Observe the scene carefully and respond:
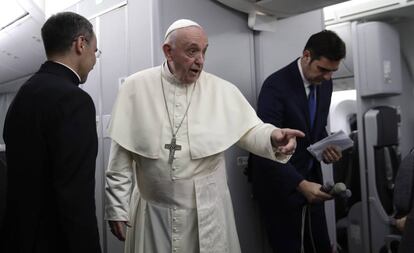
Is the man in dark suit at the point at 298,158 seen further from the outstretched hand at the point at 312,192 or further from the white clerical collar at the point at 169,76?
the white clerical collar at the point at 169,76

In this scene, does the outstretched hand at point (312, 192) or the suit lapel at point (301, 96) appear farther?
the suit lapel at point (301, 96)

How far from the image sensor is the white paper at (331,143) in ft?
8.02

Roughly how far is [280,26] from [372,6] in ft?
4.91

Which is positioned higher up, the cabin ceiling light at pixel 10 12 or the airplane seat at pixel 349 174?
the cabin ceiling light at pixel 10 12

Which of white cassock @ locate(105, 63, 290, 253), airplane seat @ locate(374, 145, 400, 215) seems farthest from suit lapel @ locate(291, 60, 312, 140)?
airplane seat @ locate(374, 145, 400, 215)

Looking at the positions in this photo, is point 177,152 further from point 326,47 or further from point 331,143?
point 326,47

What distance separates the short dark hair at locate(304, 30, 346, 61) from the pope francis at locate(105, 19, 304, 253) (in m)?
0.71

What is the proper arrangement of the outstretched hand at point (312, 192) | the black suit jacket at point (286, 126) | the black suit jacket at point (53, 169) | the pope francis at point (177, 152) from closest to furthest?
the black suit jacket at point (53, 169) → the pope francis at point (177, 152) → the outstretched hand at point (312, 192) → the black suit jacket at point (286, 126)

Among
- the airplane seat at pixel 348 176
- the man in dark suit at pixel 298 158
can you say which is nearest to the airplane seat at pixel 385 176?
the airplane seat at pixel 348 176

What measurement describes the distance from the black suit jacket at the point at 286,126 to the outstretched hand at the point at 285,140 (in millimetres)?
475

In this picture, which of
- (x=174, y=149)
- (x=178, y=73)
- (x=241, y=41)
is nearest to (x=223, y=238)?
(x=174, y=149)

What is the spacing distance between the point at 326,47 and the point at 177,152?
1.21m

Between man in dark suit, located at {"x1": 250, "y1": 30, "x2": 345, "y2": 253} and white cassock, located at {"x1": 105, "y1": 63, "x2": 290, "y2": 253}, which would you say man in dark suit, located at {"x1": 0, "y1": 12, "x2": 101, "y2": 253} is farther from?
man in dark suit, located at {"x1": 250, "y1": 30, "x2": 345, "y2": 253}

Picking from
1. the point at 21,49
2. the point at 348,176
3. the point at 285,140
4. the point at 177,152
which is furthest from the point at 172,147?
the point at 21,49
